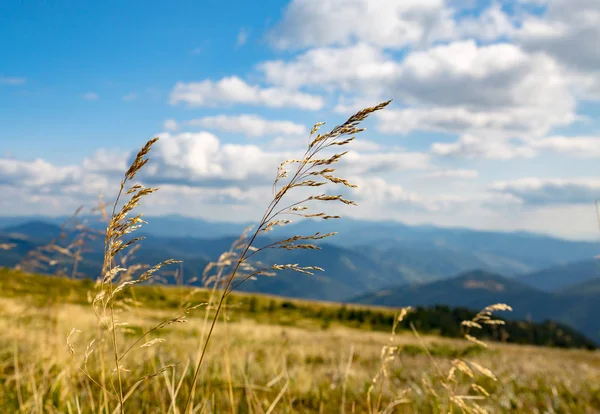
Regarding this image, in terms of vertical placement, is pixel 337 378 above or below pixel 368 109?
below

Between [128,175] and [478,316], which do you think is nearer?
[128,175]

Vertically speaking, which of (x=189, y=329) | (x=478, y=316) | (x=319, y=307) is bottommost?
(x=319, y=307)

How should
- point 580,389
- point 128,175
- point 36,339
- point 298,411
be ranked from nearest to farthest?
point 128,175, point 298,411, point 580,389, point 36,339

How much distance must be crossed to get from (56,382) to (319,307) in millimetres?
94993

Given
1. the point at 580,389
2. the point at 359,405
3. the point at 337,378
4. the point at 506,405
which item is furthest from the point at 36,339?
the point at 580,389

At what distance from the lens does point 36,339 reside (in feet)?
22.6

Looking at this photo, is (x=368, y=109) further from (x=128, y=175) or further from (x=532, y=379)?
(x=532, y=379)

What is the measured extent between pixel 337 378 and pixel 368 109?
3.99 metres

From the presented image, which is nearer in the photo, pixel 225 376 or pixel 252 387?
pixel 252 387

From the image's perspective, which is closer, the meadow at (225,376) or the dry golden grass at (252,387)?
the meadow at (225,376)

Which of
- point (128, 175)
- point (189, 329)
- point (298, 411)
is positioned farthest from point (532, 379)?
point (189, 329)

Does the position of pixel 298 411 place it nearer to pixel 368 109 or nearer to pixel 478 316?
pixel 478 316

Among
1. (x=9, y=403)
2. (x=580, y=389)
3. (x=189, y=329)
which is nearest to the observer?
(x=9, y=403)

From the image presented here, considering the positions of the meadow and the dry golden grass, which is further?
the dry golden grass
